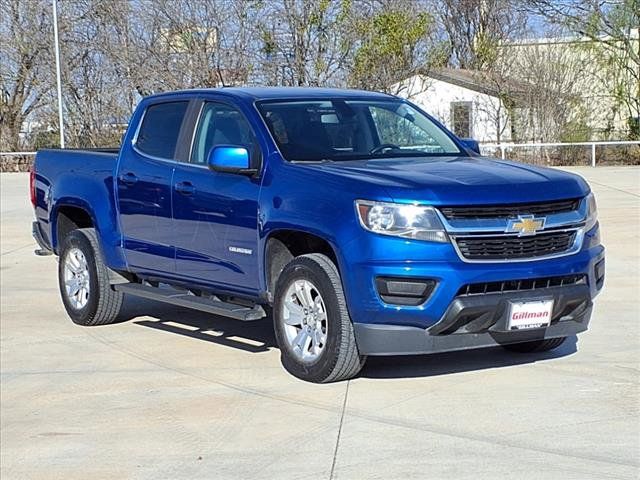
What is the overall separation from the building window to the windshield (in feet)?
97.9

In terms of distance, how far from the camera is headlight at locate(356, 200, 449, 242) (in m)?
6.52

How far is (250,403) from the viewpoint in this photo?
269 inches

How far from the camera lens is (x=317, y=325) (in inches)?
279

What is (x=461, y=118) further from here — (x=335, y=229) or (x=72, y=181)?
(x=335, y=229)

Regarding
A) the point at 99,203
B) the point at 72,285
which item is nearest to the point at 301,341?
the point at 99,203

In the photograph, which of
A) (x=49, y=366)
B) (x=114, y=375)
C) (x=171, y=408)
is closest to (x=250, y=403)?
(x=171, y=408)

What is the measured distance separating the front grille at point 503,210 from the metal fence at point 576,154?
24.9m

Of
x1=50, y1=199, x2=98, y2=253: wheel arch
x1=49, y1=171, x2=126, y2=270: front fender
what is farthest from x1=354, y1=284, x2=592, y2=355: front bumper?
x1=50, y1=199, x2=98, y2=253: wheel arch

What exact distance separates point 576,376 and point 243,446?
95.4 inches

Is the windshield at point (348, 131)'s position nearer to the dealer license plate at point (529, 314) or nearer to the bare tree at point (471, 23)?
the dealer license plate at point (529, 314)

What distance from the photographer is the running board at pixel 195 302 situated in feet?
25.0

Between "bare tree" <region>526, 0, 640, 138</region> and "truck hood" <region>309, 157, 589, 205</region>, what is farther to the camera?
"bare tree" <region>526, 0, 640, 138</region>

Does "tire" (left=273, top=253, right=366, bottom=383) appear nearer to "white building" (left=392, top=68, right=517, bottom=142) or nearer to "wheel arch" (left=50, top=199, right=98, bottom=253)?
Result: "wheel arch" (left=50, top=199, right=98, bottom=253)

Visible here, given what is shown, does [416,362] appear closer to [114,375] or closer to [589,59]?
[114,375]
